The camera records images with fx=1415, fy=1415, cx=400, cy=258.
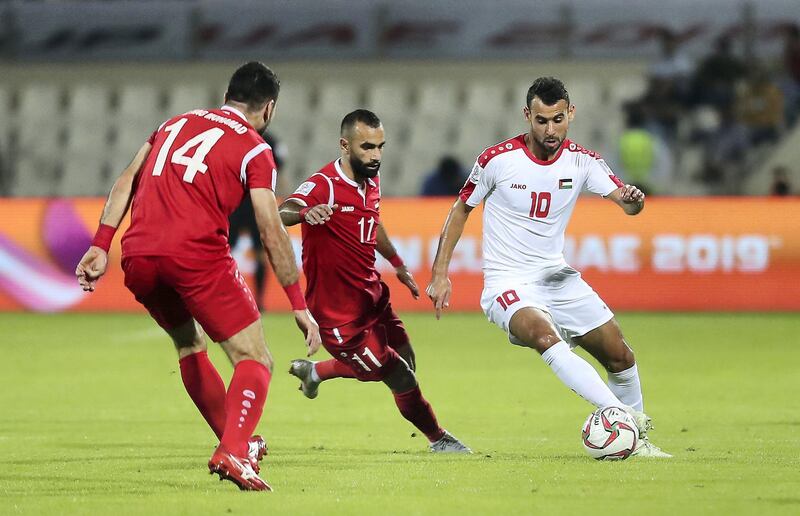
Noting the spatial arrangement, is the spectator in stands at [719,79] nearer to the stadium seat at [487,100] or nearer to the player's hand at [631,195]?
the stadium seat at [487,100]

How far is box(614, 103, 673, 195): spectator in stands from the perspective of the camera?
2047 centimetres

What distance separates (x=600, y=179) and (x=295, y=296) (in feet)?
8.32

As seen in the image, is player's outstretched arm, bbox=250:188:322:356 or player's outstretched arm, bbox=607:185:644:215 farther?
player's outstretched arm, bbox=607:185:644:215

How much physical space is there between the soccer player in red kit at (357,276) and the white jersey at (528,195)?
57cm

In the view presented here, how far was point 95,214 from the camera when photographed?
57.0ft

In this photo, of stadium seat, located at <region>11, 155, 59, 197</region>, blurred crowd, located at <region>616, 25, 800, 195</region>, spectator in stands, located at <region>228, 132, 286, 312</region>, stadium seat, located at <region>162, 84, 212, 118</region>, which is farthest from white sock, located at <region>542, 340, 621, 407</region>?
stadium seat, located at <region>11, 155, 59, 197</region>

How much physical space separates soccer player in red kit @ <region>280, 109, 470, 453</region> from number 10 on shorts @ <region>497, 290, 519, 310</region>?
20.7 inches

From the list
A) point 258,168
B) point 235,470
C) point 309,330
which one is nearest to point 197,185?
point 258,168

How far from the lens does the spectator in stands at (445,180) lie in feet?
61.0

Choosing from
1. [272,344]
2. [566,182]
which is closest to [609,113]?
[272,344]

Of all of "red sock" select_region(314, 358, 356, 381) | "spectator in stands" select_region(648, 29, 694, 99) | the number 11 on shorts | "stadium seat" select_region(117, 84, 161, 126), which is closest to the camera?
the number 11 on shorts

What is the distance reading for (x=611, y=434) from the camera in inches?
280

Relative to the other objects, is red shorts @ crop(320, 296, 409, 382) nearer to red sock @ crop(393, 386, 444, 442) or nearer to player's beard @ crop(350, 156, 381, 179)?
red sock @ crop(393, 386, 444, 442)

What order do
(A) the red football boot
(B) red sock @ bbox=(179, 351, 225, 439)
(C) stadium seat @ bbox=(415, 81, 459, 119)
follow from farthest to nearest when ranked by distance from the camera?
(C) stadium seat @ bbox=(415, 81, 459, 119), (B) red sock @ bbox=(179, 351, 225, 439), (A) the red football boot
